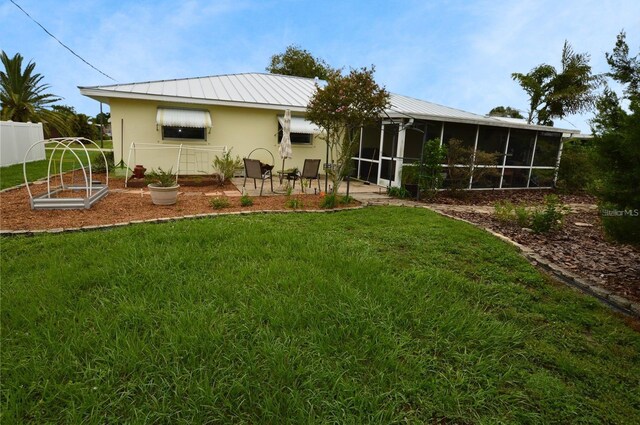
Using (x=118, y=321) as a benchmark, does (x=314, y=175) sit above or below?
above

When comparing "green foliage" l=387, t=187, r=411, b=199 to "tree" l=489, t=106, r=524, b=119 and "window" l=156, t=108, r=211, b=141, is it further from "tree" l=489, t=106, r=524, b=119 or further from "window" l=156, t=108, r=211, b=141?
"tree" l=489, t=106, r=524, b=119

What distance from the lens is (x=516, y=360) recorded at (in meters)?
2.56

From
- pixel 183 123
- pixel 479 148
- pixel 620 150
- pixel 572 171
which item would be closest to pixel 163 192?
pixel 183 123

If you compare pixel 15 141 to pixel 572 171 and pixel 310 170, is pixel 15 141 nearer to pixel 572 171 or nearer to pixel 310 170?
pixel 310 170

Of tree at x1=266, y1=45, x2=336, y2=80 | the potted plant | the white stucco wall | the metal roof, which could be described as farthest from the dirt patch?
tree at x1=266, y1=45, x2=336, y2=80

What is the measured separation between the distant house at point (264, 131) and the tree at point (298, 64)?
22170 mm

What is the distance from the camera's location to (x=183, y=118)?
1177 cm

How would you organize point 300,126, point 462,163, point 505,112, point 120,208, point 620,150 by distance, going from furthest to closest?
point 505,112 → point 300,126 → point 462,163 → point 120,208 → point 620,150

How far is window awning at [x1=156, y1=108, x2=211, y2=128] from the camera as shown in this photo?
1156 cm

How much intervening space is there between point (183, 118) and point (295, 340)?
11.2 m

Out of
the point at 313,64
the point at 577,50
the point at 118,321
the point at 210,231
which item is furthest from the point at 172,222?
the point at 313,64

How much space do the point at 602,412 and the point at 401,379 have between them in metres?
1.27

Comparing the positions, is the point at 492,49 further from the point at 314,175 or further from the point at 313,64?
the point at 313,64

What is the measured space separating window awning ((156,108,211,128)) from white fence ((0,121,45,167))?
887 cm
